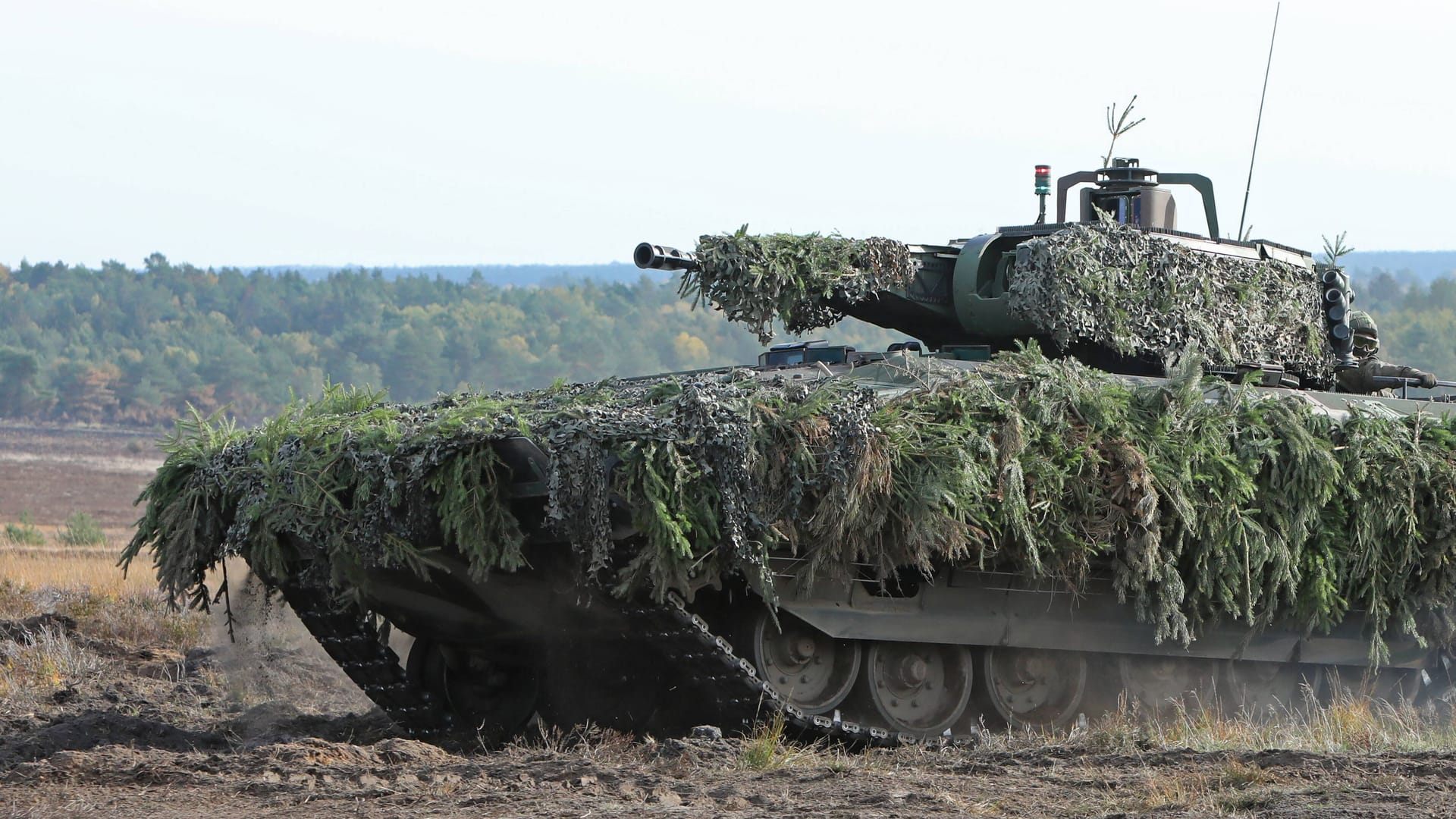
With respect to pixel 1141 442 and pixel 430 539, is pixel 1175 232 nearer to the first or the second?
pixel 1141 442

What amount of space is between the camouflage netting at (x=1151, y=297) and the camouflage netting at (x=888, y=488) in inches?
36.1

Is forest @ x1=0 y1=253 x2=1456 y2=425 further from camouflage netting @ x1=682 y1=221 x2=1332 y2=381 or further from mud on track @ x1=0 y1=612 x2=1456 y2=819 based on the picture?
mud on track @ x1=0 y1=612 x2=1456 y2=819

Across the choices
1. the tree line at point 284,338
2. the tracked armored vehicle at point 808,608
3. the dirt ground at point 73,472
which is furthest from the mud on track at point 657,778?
the tree line at point 284,338

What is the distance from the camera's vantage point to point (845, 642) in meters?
8.70

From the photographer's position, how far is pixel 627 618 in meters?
7.80

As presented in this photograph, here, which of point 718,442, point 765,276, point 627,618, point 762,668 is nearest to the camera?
point 718,442

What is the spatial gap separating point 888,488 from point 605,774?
1.68m

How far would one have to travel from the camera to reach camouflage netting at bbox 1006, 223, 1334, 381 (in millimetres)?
9328

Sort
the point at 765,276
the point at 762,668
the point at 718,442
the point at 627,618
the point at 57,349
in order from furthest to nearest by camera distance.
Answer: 1. the point at 57,349
2. the point at 765,276
3. the point at 762,668
4. the point at 627,618
5. the point at 718,442

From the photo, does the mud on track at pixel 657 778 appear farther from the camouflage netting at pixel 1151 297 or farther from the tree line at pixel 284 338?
the tree line at pixel 284 338

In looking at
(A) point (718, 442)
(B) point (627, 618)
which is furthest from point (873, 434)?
(B) point (627, 618)

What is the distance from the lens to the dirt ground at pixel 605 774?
20.8ft

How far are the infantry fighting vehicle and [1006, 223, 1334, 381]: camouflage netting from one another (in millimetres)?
161

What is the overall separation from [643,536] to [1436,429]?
427 cm
